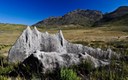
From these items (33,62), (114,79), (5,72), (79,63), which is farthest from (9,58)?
(114,79)

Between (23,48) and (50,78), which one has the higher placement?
(23,48)

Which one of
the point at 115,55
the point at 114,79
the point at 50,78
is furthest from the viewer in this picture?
the point at 115,55

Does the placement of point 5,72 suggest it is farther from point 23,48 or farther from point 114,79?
point 114,79

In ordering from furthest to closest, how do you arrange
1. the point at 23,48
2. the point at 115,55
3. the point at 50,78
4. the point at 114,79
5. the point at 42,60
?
the point at 23,48 → the point at 115,55 → the point at 42,60 → the point at 50,78 → the point at 114,79

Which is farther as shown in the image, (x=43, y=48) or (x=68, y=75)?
(x=43, y=48)

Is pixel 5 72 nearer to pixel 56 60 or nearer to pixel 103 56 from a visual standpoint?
pixel 56 60

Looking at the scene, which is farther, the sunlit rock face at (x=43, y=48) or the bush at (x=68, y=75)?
the sunlit rock face at (x=43, y=48)

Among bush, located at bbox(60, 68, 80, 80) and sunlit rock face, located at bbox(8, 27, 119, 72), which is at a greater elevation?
sunlit rock face, located at bbox(8, 27, 119, 72)

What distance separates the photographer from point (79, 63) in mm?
11945

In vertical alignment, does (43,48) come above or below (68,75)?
above

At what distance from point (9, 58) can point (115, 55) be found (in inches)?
228

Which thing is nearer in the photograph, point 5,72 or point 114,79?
point 114,79

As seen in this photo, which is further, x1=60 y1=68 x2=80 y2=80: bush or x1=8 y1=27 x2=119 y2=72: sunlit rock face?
x1=8 y1=27 x2=119 y2=72: sunlit rock face

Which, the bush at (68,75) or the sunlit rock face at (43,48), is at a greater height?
the sunlit rock face at (43,48)
